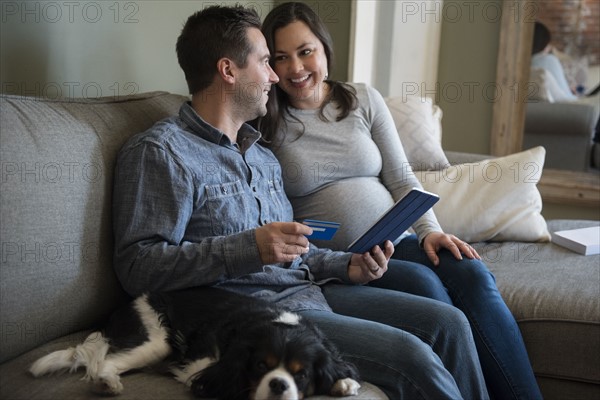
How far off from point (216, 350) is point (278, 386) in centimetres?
18

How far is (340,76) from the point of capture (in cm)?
356

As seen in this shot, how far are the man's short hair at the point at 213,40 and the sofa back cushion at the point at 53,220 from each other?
28cm

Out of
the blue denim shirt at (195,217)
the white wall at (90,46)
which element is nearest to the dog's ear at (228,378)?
the blue denim shirt at (195,217)

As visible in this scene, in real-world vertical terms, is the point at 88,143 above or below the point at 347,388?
above

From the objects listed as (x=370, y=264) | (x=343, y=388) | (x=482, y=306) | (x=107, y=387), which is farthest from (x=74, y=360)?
(x=482, y=306)

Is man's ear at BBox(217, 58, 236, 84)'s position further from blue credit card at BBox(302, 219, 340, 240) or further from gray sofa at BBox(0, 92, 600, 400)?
blue credit card at BBox(302, 219, 340, 240)

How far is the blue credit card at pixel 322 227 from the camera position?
1.60 meters

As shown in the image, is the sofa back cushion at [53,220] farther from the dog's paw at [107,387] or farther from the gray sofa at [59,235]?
the dog's paw at [107,387]

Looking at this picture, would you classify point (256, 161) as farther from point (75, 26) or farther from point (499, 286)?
point (499, 286)

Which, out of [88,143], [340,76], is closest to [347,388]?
[88,143]

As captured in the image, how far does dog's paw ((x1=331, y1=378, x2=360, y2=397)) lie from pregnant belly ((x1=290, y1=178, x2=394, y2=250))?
2.51 feet

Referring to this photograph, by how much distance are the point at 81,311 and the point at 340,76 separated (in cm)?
222

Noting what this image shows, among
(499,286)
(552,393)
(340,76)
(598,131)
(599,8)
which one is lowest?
(552,393)

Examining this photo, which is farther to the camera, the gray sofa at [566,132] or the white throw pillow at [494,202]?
the gray sofa at [566,132]
